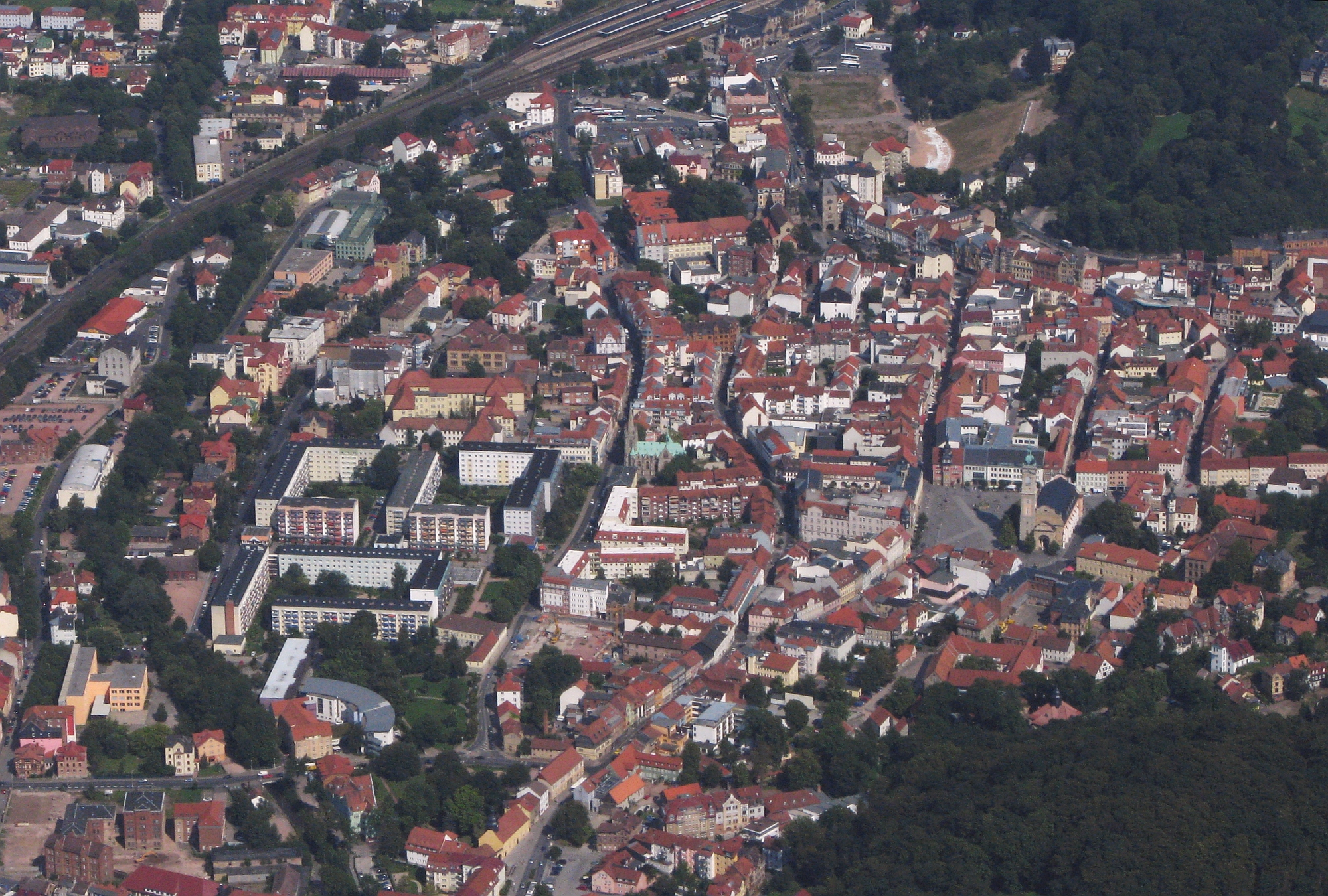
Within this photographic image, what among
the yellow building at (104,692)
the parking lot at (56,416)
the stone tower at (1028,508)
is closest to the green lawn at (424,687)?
the yellow building at (104,692)

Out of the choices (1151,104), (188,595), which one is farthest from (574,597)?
(1151,104)

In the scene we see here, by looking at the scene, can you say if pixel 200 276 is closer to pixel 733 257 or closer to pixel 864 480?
pixel 733 257

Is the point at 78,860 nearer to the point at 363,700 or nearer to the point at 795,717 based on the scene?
the point at 363,700

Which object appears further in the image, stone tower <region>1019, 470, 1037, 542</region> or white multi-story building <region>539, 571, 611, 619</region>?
stone tower <region>1019, 470, 1037, 542</region>

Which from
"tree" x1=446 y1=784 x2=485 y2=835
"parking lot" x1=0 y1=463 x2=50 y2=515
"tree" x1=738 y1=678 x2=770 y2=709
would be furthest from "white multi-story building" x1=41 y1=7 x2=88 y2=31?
"tree" x1=446 y1=784 x2=485 y2=835

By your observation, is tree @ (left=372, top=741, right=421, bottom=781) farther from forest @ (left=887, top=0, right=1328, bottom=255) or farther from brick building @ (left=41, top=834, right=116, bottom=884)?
forest @ (left=887, top=0, right=1328, bottom=255)

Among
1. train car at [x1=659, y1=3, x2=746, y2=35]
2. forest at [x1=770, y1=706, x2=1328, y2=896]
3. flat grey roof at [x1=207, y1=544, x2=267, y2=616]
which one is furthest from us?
train car at [x1=659, y1=3, x2=746, y2=35]

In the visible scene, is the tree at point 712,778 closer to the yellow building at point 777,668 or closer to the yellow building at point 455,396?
the yellow building at point 777,668
